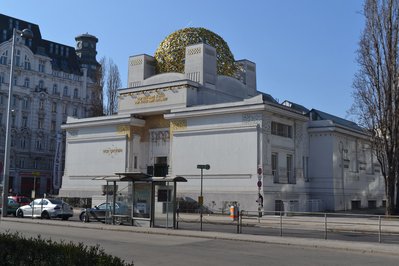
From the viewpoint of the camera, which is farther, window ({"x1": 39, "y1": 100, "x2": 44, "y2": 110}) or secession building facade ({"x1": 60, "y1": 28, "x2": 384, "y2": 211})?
window ({"x1": 39, "y1": 100, "x2": 44, "y2": 110})

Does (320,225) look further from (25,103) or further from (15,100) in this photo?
(25,103)

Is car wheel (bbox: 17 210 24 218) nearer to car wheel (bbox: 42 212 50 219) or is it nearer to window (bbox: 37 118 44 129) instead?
car wheel (bbox: 42 212 50 219)

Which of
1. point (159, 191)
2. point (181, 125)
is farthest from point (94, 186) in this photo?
point (159, 191)

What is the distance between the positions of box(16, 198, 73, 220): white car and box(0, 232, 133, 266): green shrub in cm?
2197

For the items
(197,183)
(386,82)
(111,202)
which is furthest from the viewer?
(197,183)

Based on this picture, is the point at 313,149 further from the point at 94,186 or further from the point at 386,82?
the point at 94,186

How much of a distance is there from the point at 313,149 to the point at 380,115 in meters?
10.0

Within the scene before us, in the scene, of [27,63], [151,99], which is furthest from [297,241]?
[27,63]

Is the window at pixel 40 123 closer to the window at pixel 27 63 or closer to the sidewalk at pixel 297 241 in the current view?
the window at pixel 27 63

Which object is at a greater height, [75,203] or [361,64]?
[361,64]

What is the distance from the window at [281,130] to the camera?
39938 mm

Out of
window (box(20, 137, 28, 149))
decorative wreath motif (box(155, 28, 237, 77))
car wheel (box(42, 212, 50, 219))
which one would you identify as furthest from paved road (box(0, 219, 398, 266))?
window (box(20, 137, 28, 149))

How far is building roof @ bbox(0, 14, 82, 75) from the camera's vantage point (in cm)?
7788

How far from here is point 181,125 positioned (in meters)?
42.5
